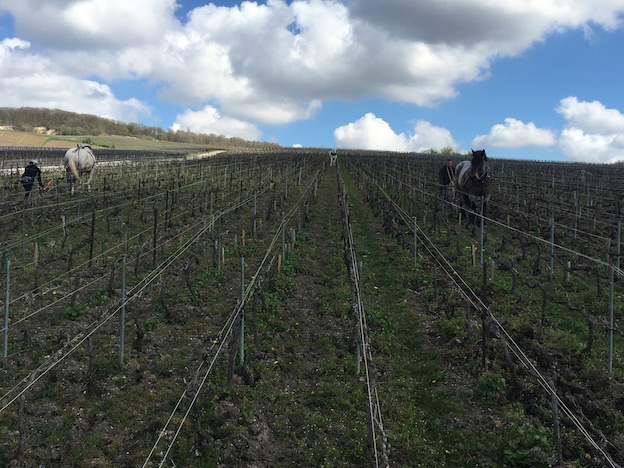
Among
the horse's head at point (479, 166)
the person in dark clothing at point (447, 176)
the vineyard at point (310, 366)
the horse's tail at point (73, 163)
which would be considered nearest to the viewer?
the vineyard at point (310, 366)

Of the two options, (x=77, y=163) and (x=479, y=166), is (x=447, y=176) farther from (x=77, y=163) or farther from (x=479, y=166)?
(x=77, y=163)

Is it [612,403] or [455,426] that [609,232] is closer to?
[612,403]

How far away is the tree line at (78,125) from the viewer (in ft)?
406

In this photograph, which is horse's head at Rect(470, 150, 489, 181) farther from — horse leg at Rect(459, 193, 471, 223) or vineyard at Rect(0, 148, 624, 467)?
vineyard at Rect(0, 148, 624, 467)

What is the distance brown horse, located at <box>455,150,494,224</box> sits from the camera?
15.1 metres

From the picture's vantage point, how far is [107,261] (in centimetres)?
1160

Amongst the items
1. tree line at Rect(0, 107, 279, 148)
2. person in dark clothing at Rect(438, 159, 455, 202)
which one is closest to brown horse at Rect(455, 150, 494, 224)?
person in dark clothing at Rect(438, 159, 455, 202)

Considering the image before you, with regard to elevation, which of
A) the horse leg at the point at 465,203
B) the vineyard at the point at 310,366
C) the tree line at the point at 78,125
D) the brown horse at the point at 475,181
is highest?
the tree line at the point at 78,125

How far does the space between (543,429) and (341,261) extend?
7524 millimetres

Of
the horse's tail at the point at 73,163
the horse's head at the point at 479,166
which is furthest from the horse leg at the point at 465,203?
the horse's tail at the point at 73,163

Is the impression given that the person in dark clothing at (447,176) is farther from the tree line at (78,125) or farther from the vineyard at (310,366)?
the tree line at (78,125)

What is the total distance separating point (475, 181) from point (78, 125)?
463 feet

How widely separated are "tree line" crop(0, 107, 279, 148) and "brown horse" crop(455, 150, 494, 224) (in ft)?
421

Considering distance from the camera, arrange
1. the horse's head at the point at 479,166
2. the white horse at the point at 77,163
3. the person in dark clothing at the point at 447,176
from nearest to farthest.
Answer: the horse's head at the point at 479,166, the person in dark clothing at the point at 447,176, the white horse at the point at 77,163
